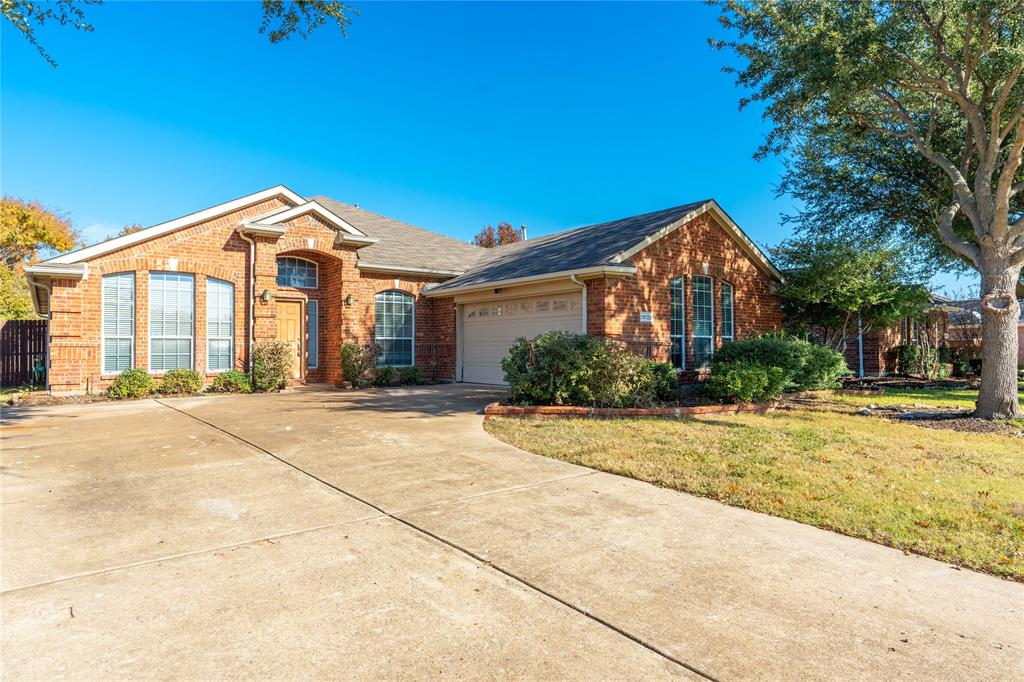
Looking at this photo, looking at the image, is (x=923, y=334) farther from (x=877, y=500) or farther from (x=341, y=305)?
(x=341, y=305)

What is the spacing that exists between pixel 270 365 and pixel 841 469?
1279cm

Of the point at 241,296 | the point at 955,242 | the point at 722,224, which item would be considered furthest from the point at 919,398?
the point at 241,296

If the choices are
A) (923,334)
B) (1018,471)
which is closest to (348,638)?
(1018,471)

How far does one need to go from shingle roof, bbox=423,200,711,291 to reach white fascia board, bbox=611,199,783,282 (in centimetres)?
12

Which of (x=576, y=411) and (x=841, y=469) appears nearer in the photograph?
(x=841, y=469)

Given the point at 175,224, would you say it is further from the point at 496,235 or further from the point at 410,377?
the point at 496,235

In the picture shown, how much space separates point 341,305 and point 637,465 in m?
11.2

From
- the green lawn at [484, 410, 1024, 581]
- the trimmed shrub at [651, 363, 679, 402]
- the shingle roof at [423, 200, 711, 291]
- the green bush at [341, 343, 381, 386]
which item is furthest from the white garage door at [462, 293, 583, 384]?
the green lawn at [484, 410, 1024, 581]

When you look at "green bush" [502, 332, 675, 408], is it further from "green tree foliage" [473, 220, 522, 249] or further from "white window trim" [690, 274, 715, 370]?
"green tree foliage" [473, 220, 522, 249]

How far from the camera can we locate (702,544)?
3947 millimetres

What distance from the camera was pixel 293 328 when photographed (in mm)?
15617

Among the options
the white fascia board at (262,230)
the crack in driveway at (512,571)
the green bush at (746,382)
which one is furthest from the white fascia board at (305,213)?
the green bush at (746,382)

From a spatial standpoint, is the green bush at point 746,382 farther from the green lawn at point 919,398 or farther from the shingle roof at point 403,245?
the shingle roof at point 403,245

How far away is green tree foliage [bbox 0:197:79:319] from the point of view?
2806 centimetres
